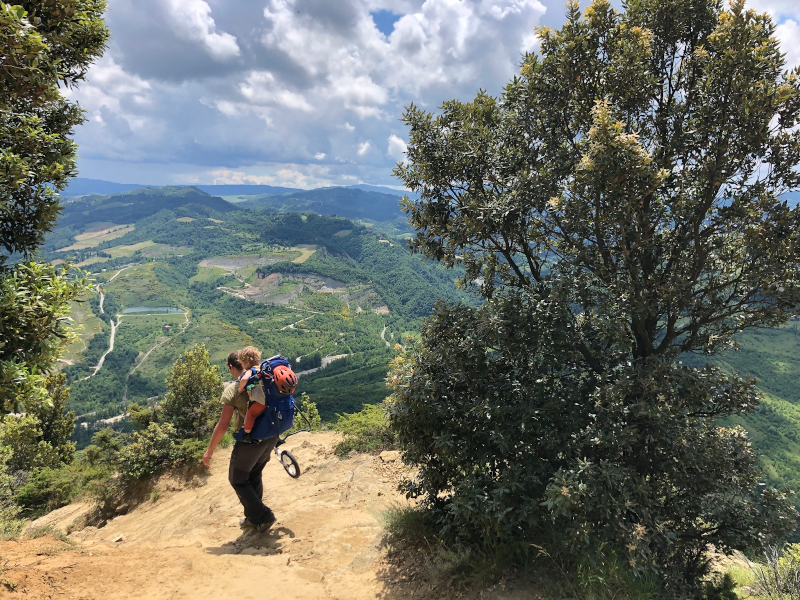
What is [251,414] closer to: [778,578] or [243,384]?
[243,384]

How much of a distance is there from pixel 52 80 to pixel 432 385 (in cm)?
565

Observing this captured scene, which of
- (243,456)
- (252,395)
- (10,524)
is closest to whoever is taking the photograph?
(252,395)

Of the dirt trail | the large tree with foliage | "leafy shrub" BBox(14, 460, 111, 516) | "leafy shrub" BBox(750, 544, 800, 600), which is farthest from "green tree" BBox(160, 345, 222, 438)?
"leafy shrub" BBox(750, 544, 800, 600)

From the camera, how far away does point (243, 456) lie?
20.0 feet

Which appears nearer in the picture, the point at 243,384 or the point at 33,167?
the point at 33,167

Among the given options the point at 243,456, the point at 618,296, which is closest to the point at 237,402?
the point at 243,456

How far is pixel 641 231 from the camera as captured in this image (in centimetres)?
516

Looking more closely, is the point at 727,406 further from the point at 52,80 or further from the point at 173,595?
the point at 52,80

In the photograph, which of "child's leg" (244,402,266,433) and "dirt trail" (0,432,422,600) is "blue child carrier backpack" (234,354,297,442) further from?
"dirt trail" (0,432,422,600)

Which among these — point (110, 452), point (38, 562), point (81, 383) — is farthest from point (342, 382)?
point (38, 562)

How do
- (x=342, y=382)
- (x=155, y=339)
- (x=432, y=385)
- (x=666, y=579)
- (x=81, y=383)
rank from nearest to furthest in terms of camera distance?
1. (x=666, y=579)
2. (x=432, y=385)
3. (x=342, y=382)
4. (x=81, y=383)
5. (x=155, y=339)

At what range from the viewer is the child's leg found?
5867 millimetres

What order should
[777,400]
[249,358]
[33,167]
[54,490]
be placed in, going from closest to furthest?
[33,167] < [249,358] < [54,490] < [777,400]

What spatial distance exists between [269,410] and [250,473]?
1.33 meters
